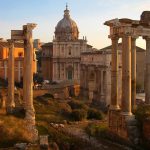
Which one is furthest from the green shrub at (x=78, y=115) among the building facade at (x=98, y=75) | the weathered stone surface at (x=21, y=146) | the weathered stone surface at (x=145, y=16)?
the weathered stone surface at (x=21, y=146)

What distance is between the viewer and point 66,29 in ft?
178

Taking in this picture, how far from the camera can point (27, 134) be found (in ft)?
48.1

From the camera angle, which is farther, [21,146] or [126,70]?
[126,70]

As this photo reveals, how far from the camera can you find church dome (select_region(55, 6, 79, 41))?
176 ft

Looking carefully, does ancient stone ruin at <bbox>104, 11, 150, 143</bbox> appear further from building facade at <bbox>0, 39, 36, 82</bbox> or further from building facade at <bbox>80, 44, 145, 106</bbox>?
building facade at <bbox>0, 39, 36, 82</bbox>

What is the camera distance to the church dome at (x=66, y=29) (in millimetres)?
53656

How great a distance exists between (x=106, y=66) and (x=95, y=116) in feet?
35.1

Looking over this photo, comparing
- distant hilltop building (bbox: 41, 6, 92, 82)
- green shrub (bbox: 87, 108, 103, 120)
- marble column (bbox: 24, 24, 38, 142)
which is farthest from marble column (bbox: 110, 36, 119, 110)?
distant hilltop building (bbox: 41, 6, 92, 82)

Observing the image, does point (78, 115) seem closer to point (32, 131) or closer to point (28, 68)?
point (28, 68)

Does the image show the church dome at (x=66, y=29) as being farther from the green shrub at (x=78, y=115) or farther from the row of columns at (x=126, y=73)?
the row of columns at (x=126, y=73)

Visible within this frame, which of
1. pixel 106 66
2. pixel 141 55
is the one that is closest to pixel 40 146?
pixel 106 66

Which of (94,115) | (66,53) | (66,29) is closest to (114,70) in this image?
(94,115)

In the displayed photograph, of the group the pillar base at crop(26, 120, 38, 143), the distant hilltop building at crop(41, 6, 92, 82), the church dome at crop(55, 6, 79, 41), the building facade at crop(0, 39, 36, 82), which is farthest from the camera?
the church dome at crop(55, 6, 79, 41)

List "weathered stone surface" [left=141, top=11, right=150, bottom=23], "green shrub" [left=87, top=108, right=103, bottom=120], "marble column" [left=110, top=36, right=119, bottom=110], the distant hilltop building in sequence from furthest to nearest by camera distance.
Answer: the distant hilltop building
"green shrub" [left=87, top=108, right=103, bottom=120]
"weathered stone surface" [left=141, top=11, right=150, bottom=23]
"marble column" [left=110, top=36, right=119, bottom=110]
